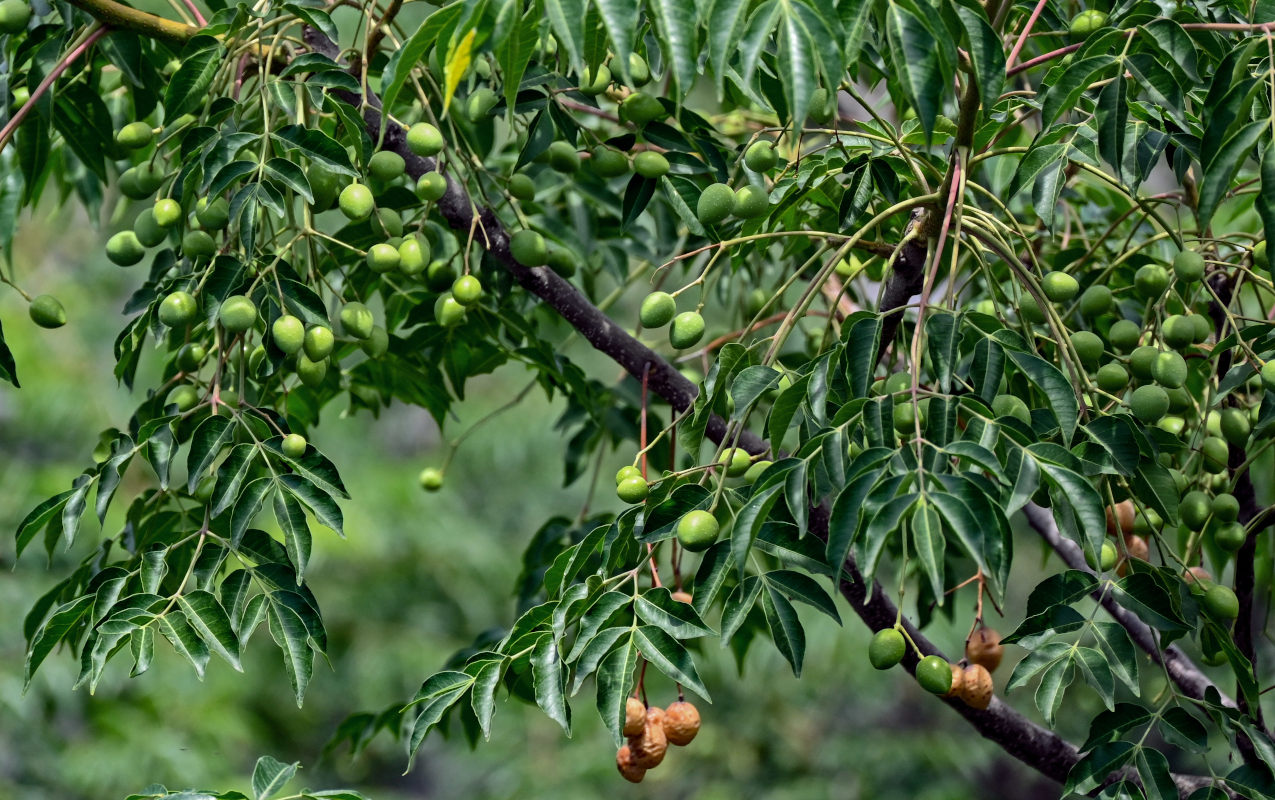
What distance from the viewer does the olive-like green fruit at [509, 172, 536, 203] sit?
1.53 meters

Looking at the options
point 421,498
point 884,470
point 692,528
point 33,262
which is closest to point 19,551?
point 692,528

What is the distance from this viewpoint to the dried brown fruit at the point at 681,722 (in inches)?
45.7

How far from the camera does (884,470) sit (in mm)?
836

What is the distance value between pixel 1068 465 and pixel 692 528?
282 millimetres

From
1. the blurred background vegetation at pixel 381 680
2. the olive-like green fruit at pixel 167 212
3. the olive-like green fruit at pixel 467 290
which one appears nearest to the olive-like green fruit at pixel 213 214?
the olive-like green fruit at pixel 167 212

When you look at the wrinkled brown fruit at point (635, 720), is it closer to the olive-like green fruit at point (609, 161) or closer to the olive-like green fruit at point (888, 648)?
the olive-like green fruit at point (888, 648)

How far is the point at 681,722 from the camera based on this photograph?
116 centimetres

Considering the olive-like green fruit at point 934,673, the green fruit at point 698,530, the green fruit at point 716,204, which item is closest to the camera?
the green fruit at point 698,530

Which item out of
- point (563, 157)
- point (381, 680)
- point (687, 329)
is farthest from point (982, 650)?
point (381, 680)

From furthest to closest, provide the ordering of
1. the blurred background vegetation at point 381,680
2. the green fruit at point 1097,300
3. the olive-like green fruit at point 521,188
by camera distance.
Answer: the blurred background vegetation at point 381,680
the olive-like green fruit at point 521,188
the green fruit at point 1097,300

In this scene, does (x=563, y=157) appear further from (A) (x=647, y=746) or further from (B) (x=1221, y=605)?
(B) (x=1221, y=605)

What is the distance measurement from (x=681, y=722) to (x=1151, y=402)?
53 centimetres

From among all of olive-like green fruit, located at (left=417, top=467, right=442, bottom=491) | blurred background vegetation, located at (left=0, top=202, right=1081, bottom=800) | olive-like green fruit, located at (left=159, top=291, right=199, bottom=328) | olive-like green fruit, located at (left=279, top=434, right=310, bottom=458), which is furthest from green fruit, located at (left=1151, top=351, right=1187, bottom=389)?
blurred background vegetation, located at (left=0, top=202, right=1081, bottom=800)

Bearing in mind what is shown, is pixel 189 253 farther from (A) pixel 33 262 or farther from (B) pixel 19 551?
(A) pixel 33 262
